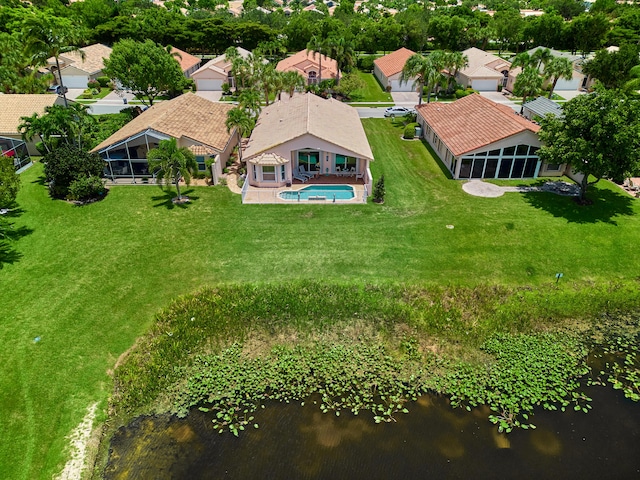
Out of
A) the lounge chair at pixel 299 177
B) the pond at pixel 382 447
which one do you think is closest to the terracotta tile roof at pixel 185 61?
the lounge chair at pixel 299 177

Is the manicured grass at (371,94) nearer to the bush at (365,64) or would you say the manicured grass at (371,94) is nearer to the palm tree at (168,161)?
the bush at (365,64)

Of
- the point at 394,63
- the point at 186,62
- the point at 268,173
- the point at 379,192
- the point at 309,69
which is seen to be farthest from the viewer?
the point at 186,62

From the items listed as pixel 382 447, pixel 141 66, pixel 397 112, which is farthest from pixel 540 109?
pixel 141 66

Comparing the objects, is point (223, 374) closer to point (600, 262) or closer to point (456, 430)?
point (456, 430)

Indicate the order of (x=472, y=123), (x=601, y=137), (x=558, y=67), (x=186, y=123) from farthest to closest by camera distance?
1. (x=558, y=67)
2. (x=472, y=123)
3. (x=186, y=123)
4. (x=601, y=137)

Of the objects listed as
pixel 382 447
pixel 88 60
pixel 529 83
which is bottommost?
pixel 382 447

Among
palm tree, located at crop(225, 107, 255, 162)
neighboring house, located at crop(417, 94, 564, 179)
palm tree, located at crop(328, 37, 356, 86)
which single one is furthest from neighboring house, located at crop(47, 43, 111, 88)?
neighboring house, located at crop(417, 94, 564, 179)

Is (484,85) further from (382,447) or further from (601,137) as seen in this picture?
(382,447)
